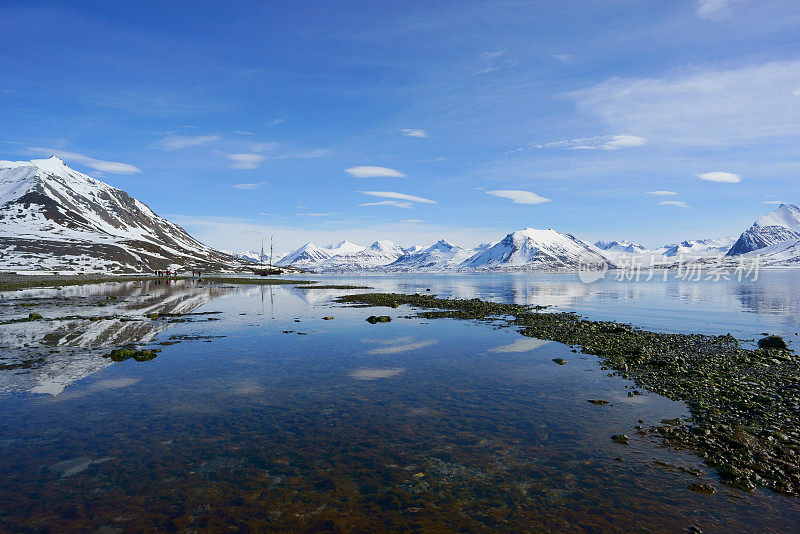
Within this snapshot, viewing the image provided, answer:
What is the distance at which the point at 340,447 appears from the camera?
55.5ft

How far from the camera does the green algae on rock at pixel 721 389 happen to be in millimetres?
15523

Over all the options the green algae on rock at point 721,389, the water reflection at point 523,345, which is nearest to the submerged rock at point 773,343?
the green algae on rock at point 721,389

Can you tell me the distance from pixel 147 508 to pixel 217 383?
523 inches

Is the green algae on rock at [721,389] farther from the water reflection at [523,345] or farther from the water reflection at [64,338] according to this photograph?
the water reflection at [64,338]

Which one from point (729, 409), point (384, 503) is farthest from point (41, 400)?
point (729, 409)

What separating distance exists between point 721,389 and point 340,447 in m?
22.0

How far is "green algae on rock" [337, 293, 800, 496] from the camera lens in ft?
50.9

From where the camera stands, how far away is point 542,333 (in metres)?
43.7

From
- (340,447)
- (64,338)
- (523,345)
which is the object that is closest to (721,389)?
(523,345)

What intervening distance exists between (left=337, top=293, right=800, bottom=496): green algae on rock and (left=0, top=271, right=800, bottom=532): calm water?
1.25 metres

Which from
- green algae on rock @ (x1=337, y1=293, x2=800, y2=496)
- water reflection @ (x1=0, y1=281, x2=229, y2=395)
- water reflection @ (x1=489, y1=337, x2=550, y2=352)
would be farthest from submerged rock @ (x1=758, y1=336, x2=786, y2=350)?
water reflection @ (x1=0, y1=281, x2=229, y2=395)

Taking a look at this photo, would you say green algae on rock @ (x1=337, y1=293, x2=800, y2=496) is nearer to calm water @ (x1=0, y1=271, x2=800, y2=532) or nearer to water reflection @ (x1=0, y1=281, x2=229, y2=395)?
calm water @ (x1=0, y1=271, x2=800, y2=532)

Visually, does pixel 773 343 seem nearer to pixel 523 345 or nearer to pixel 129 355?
pixel 523 345

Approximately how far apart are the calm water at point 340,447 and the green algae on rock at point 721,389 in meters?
1.25
